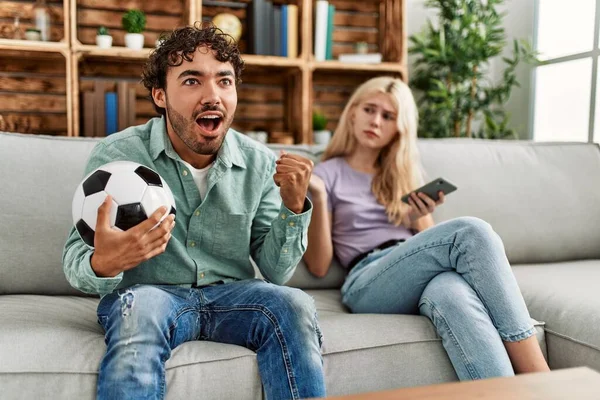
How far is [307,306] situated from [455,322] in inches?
14.0

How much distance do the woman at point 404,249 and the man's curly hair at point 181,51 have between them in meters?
0.54

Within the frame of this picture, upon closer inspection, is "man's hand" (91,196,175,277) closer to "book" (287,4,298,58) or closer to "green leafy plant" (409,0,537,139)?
"book" (287,4,298,58)

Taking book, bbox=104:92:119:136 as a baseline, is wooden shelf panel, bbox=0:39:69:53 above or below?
above

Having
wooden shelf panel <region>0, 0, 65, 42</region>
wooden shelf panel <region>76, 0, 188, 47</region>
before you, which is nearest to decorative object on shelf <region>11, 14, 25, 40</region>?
wooden shelf panel <region>0, 0, 65, 42</region>

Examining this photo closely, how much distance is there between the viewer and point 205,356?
3.84 feet

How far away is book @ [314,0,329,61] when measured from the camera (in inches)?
112

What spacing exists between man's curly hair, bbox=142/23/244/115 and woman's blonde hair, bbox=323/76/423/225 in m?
0.62

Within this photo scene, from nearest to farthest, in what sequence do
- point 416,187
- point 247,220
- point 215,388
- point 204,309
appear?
point 215,388
point 204,309
point 247,220
point 416,187

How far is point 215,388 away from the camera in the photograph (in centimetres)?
116

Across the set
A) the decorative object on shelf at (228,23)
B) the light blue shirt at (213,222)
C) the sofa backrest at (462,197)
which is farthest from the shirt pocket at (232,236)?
the decorative object on shelf at (228,23)

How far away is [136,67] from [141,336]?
2135 mm

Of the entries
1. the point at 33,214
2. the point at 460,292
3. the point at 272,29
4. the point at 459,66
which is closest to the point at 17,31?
the point at 272,29

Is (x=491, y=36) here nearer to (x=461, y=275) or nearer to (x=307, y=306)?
(x=461, y=275)

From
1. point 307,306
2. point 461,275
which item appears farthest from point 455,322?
point 307,306
